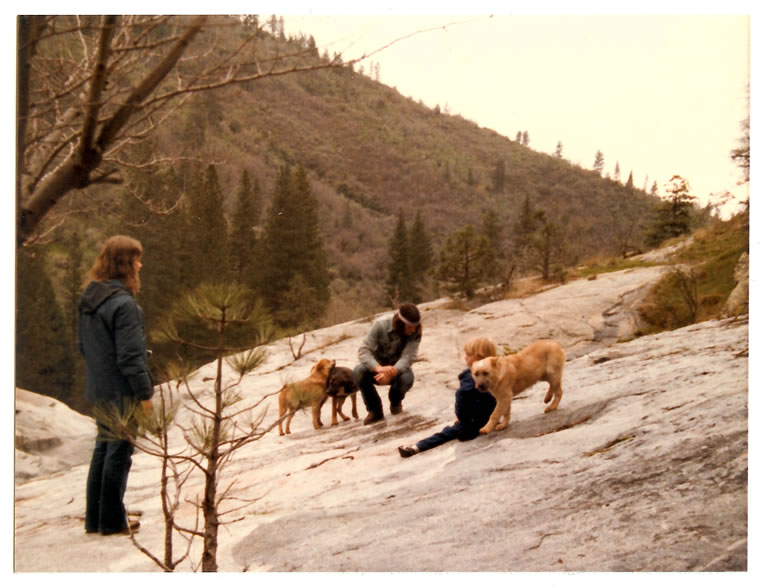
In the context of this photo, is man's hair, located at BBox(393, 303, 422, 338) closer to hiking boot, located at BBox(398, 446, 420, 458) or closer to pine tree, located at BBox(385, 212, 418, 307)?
pine tree, located at BBox(385, 212, 418, 307)

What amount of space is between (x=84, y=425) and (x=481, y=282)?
2777 mm

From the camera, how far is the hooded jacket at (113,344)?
10.4ft

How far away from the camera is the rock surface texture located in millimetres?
3273

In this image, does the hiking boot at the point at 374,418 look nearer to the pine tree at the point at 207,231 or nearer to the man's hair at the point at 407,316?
the man's hair at the point at 407,316

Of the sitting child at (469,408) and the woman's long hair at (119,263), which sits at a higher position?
the woman's long hair at (119,263)

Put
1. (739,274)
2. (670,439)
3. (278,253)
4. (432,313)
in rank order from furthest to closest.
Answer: (432,313) → (739,274) → (278,253) → (670,439)

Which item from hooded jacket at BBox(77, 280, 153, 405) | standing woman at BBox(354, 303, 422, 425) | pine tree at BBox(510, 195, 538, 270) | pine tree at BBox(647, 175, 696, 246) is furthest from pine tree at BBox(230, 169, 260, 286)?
pine tree at BBox(647, 175, 696, 246)

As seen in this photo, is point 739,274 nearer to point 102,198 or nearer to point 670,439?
point 670,439

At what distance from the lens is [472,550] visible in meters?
3.36

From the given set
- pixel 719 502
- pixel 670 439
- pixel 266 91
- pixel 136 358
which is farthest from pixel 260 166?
pixel 719 502

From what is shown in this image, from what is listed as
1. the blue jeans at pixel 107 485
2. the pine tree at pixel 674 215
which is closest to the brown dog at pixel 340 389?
the blue jeans at pixel 107 485

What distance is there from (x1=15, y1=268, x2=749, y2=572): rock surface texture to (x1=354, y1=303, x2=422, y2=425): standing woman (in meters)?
0.10

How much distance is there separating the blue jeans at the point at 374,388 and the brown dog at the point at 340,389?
5 centimetres

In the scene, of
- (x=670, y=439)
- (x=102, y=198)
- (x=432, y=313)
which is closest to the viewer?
(x=670, y=439)
